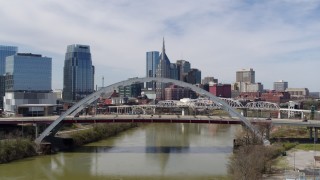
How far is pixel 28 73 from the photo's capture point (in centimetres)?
9638

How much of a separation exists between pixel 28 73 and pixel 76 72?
1810 inches

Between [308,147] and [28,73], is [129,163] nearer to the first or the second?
[308,147]

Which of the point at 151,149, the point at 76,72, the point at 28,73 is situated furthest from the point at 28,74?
the point at 151,149

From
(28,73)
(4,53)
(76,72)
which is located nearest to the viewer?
(28,73)

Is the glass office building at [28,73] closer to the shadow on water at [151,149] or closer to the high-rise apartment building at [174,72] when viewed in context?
the shadow on water at [151,149]

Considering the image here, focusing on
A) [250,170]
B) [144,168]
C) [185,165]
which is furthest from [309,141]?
[250,170]

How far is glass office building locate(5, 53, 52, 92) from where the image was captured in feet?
312

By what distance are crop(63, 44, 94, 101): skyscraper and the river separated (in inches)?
3884

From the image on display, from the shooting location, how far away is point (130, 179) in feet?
91.0

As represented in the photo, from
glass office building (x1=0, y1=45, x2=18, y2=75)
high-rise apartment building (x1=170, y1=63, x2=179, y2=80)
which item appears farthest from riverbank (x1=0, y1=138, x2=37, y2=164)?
high-rise apartment building (x1=170, y1=63, x2=179, y2=80)

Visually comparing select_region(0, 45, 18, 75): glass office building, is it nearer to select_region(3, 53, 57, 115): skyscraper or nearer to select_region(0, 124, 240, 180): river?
select_region(3, 53, 57, 115): skyscraper

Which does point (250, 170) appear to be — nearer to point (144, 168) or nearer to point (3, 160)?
point (144, 168)

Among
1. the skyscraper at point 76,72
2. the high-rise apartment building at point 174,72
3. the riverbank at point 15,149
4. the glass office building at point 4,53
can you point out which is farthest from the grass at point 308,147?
the high-rise apartment building at point 174,72

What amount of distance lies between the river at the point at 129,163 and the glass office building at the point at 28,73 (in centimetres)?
5588
